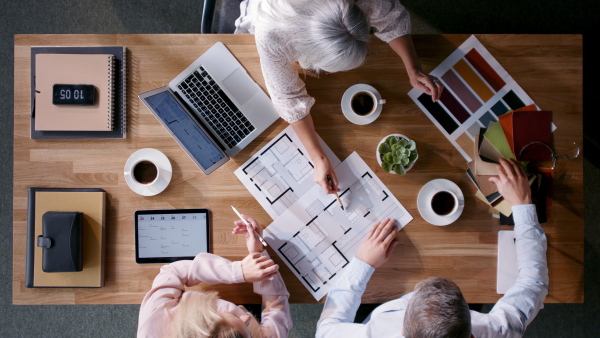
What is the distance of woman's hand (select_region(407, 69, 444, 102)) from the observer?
1.32 m

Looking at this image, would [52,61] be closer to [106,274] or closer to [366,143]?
[106,274]

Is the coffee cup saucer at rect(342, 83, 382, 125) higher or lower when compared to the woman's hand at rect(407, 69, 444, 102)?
lower

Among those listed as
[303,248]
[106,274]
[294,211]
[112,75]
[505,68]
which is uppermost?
[505,68]

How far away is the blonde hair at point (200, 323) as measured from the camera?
108 cm

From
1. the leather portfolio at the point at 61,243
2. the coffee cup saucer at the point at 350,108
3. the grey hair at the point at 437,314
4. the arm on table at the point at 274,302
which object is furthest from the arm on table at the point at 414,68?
the leather portfolio at the point at 61,243

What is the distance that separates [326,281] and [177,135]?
67 centimetres

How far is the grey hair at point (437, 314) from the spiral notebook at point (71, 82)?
1.07m

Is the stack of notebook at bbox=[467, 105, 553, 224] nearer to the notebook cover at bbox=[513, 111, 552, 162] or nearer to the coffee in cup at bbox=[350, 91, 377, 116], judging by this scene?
the notebook cover at bbox=[513, 111, 552, 162]

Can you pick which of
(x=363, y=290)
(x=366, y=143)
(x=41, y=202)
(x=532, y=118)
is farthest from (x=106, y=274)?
(x=532, y=118)

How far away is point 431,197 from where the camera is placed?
1.34 metres

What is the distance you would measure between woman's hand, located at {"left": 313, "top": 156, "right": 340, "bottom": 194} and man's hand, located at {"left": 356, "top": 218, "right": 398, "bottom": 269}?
0.18 m

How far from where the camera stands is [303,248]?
136 centimetres

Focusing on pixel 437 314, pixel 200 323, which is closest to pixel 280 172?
pixel 200 323

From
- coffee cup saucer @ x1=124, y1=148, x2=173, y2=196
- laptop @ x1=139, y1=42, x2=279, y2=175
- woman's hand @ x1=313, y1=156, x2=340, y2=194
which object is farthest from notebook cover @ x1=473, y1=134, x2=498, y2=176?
coffee cup saucer @ x1=124, y1=148, x2=173, y2=196
